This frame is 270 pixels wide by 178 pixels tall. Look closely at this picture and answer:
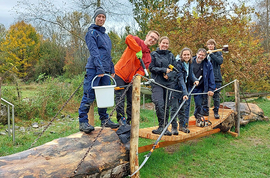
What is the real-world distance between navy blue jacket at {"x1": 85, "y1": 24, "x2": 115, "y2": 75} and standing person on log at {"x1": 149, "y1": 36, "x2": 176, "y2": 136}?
0.85m

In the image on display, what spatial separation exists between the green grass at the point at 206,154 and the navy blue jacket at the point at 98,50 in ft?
4.47

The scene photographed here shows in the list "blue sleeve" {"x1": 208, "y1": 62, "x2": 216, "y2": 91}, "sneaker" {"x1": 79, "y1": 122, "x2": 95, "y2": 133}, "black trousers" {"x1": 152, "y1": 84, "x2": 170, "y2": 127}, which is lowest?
"sneaker" {"x1": 79, "y1": 122, "x2": 95, "y2": 133}

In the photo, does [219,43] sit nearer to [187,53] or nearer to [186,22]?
[186,22]

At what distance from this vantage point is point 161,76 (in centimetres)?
404

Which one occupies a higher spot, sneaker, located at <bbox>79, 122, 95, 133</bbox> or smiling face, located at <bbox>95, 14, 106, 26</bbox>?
smiling face, located at <bbox>95, 14, 106, 26</bbox>

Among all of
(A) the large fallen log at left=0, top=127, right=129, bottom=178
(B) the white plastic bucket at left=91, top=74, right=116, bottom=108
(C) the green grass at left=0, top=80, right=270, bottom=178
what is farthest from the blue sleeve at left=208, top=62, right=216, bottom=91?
(B) the white plastic bucket at left=91, top=74, right=116, bottom=108

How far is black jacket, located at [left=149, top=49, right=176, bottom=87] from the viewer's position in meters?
3.96

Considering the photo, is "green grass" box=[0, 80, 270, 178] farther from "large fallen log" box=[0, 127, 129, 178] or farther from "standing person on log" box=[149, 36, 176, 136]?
"large fallen log" box=[0, 127, 129, 178]

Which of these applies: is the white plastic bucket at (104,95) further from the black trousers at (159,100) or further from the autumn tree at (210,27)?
the autumn tree at (210,27)

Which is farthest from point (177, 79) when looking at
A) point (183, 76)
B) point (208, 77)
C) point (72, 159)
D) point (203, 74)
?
point (72, 159)

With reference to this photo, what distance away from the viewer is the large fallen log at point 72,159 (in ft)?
7.89

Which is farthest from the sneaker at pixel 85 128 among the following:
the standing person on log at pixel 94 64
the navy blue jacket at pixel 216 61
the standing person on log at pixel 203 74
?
the navy blue jacket at pixel 216 61

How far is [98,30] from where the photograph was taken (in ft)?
11.6

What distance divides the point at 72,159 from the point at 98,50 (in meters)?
1.60
